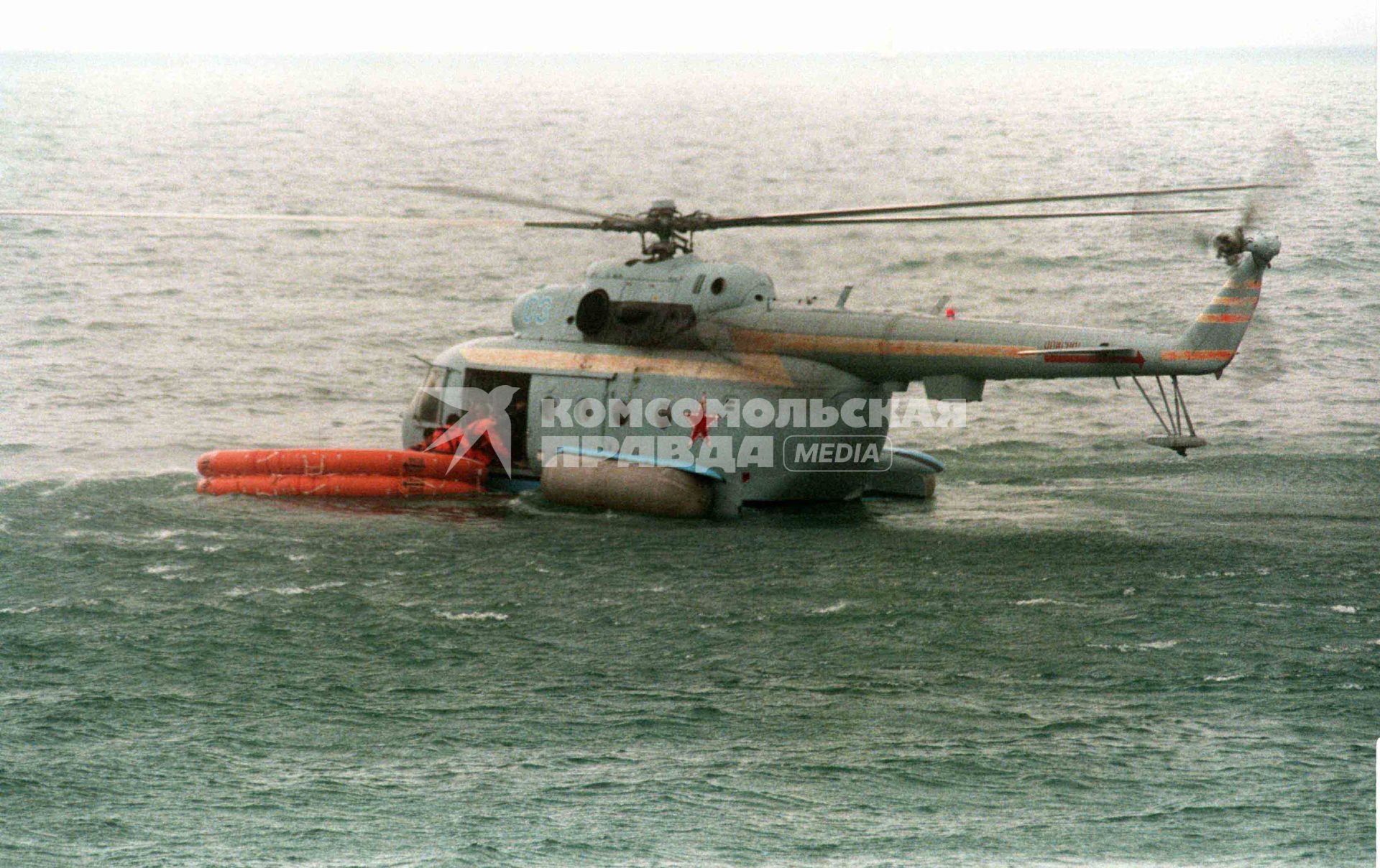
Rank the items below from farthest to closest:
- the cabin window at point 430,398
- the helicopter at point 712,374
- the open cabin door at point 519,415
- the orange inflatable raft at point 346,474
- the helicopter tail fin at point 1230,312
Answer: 1. the cabin window at point 430,398
2. the open cabin door at point 519,415
3. the orange inflatable raft at point 346,474
4. the helicopter at point 712,374
5. the helicopter tail fin at point 1230,312

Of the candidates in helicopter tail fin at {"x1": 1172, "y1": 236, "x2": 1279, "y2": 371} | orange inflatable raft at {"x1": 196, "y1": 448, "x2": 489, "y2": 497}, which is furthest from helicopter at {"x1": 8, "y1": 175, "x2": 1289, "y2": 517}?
orange inflatable raft at {"x1": 196, "y1": 448, "x2": 489, "y2": 497}

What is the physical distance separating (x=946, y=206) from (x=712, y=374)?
17.8ft

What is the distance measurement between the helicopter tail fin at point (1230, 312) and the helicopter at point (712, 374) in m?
0.23

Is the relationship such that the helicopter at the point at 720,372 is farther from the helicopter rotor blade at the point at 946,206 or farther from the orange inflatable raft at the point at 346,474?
the orange inflatable raft at the point at 346,474

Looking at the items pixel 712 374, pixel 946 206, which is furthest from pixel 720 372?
pixel 946 206

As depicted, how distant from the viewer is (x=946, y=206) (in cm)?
2067

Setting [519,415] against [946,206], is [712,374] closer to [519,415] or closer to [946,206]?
[519,415]

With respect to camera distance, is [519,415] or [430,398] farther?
[430,398]

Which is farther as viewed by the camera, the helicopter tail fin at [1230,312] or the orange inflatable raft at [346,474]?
the orange inflatable raft at [346,474]

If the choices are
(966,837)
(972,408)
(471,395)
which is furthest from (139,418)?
(966,837)

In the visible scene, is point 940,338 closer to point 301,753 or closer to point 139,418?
point 301,753

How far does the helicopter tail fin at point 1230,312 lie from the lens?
21156 mm

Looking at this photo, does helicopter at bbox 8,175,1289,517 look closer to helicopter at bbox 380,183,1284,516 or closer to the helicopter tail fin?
helicopter at bbox 380,183,1284,516

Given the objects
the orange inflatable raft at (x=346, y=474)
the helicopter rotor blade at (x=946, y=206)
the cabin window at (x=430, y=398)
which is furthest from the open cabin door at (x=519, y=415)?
the helicopter rotor blade at (x=946, y=206)
